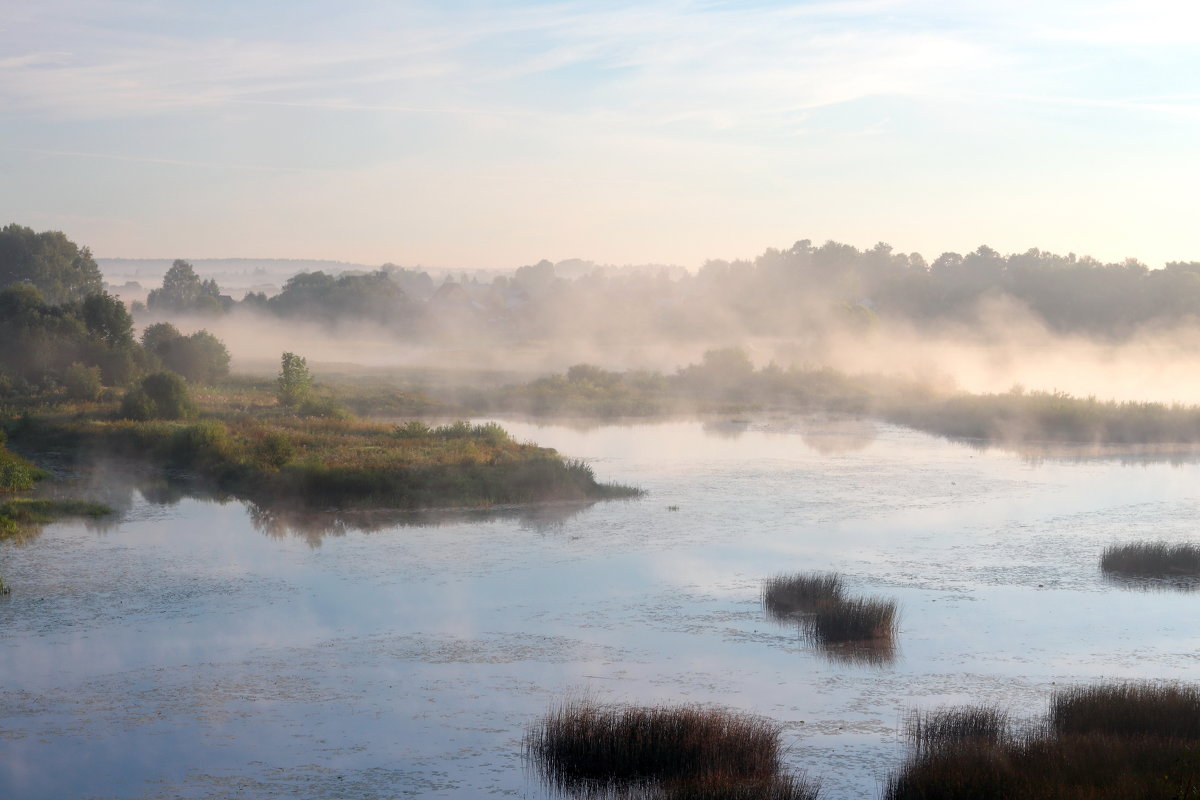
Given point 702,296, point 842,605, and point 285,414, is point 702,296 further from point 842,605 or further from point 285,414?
point 842,605

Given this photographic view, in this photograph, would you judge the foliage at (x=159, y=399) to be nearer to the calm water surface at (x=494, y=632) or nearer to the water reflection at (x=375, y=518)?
the calm water surface at (x=494, y=632)

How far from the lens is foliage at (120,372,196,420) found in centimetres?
3234

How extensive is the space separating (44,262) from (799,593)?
7465 centimetres

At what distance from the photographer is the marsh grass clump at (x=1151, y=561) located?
18.3 m

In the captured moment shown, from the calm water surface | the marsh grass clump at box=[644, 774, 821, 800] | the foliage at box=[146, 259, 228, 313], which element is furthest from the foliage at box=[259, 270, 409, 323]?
the marsh grass clump at box=[644, 774, 821, 800]

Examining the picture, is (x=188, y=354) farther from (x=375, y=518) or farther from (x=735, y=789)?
(x=735, y=789)

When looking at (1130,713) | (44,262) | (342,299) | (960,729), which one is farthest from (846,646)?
(342,299)

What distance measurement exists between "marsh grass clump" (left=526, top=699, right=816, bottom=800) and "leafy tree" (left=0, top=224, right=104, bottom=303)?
244 feet

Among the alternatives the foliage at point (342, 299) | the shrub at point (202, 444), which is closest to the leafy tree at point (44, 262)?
the foliage at point (342, 299)

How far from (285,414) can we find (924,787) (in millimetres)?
28823

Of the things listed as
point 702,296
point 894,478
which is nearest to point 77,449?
point 894,478

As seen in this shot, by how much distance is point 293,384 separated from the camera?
1519 inches

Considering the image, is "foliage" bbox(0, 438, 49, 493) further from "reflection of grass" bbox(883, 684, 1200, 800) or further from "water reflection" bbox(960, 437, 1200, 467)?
"water reflection" bbox(960, 437, 1200, 467)

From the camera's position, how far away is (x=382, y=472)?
79.4 ft
